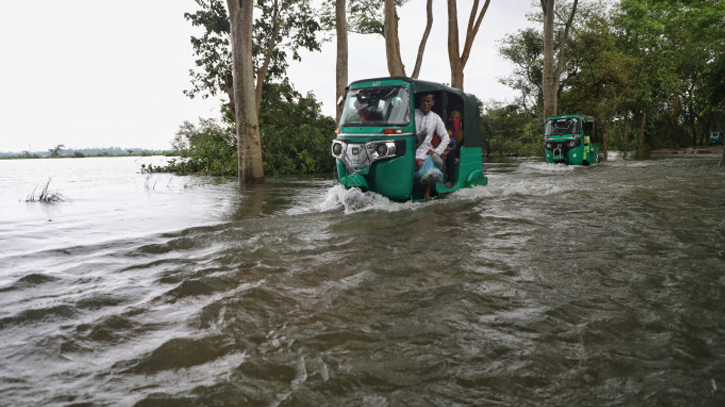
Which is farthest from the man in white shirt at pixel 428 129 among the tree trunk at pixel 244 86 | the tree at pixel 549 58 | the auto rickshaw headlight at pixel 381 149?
A: the tree at pixel 549 58

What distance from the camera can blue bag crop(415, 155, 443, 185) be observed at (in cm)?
859

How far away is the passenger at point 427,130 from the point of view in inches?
336

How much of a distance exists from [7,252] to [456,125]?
25.8ft

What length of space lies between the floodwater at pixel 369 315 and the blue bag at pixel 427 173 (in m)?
1.62

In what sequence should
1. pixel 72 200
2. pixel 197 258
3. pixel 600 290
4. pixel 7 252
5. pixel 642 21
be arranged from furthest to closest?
1. pixel 642 21
2. pixel 72 200
3. pixel 7 252
4. pixel 197 258
5. pixel 600 290

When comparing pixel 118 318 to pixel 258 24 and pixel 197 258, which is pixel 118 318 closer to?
pixel 197 258

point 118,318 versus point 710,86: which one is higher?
point 710,86

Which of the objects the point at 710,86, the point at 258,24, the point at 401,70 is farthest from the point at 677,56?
the point at 258,24

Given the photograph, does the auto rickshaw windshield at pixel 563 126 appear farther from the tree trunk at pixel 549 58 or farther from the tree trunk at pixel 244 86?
the tree trunk at pixel 244 86

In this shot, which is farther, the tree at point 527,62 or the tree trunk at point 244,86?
the tree at point 527,62

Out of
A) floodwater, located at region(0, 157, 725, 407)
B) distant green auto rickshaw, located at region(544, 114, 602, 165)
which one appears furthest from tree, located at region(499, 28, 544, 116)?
floodwater, located at region(0, 157, 725, 407)

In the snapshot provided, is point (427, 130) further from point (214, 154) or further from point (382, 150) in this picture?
point (214, 154)

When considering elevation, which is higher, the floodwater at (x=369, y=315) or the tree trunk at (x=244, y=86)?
the tree trunk at (x=244, y=86)

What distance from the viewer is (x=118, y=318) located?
3350 millimetres
